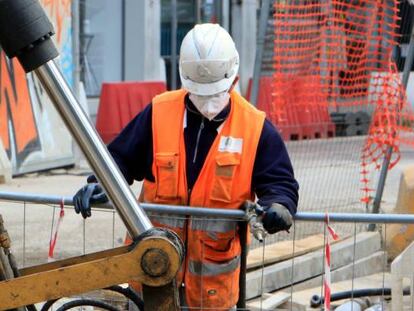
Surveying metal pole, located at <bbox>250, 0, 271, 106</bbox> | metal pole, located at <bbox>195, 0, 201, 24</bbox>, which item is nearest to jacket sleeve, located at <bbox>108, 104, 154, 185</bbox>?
metal pole, located at <bbox>250, 0, 271, 106</bbox>

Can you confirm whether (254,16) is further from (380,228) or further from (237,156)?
(237,156)

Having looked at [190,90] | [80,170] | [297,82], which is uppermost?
[190,90]

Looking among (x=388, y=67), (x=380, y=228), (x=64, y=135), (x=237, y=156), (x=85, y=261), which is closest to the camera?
(x=85, y=261)

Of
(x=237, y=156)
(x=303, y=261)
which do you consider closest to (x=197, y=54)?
(x=237, y=156)

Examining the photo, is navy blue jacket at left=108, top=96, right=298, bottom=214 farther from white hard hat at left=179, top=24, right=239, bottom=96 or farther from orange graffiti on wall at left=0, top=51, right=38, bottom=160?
orange graffiti on wall at left=0, top=51, right=38, bottom=160

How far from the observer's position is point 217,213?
409 cm

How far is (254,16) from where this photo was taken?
60.8ft

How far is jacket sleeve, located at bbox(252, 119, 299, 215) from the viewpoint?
408 centimetres

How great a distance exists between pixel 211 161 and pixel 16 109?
797cm

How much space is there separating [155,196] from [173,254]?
1480mm

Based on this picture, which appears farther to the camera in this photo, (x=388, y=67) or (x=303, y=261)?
(x=388, y=67)

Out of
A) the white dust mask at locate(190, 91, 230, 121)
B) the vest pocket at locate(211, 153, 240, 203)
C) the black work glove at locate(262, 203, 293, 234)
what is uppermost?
the white dust mask at locate(190, 91, 230, 121)

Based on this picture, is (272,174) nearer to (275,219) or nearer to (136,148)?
(275,219)

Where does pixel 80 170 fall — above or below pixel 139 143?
below
